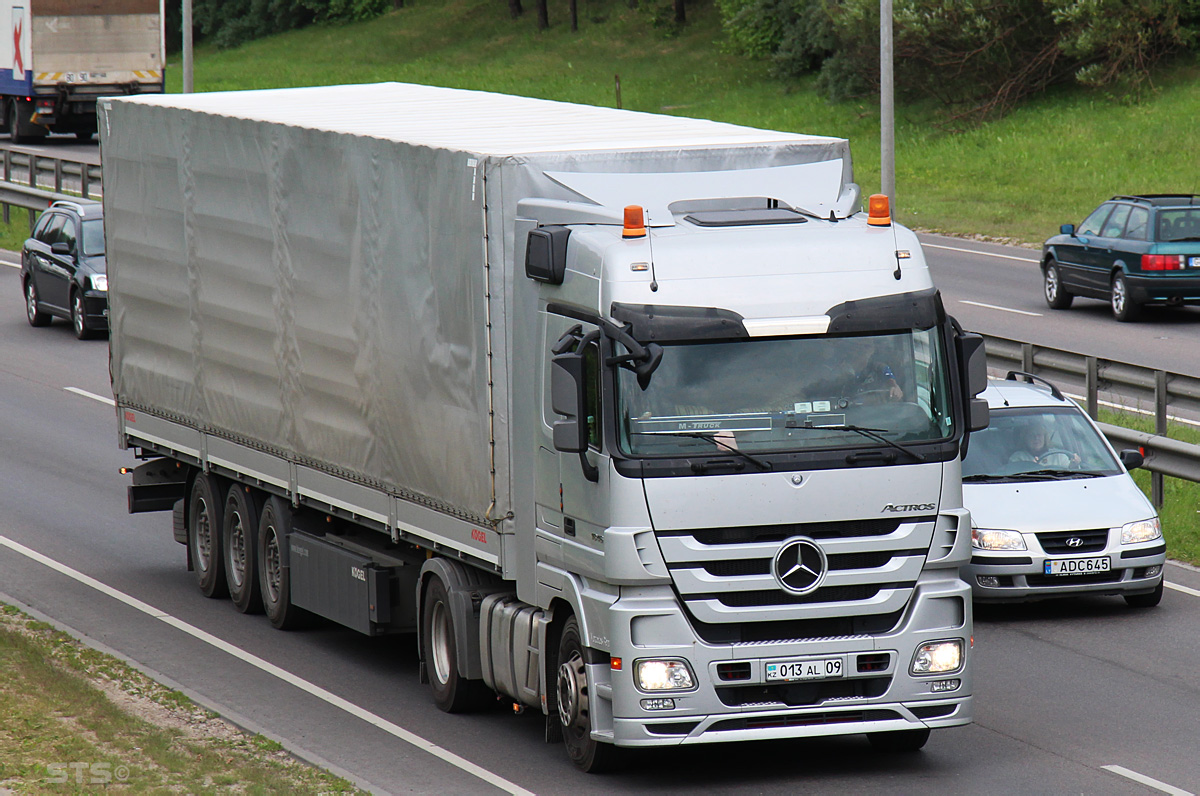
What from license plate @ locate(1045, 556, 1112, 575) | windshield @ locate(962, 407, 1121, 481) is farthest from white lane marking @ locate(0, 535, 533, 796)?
windshield @ locate(962, 407, 1121, 481)

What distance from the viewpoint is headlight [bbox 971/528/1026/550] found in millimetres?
13922

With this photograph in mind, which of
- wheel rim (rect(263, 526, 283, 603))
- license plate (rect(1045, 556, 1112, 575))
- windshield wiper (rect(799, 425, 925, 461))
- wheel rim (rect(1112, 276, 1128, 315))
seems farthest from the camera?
wheel rim (rect(1112, 276, 1128, 315))

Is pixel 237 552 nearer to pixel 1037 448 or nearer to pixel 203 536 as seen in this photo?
pixel 203 536

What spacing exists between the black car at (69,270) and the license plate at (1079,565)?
18.4 metres

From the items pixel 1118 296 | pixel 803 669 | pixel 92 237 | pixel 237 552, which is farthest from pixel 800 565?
pixel 92 237

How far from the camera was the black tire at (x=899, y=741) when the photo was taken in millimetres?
10883

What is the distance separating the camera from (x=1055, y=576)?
13.9 metres

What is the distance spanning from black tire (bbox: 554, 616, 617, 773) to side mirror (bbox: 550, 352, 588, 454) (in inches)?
41.0

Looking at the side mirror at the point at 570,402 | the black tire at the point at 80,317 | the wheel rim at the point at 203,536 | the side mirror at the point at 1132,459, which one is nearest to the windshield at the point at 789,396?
the side mirror at the point at 570,402

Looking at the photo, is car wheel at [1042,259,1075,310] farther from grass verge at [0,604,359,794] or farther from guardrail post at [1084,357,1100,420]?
grass verge at [0,604,359,794]

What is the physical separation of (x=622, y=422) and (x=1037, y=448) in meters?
6.04

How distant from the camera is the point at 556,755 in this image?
11.0 meters

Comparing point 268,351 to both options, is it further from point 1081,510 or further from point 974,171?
point 974,171

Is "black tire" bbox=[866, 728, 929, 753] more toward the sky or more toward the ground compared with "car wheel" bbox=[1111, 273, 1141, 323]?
more toward the ground
